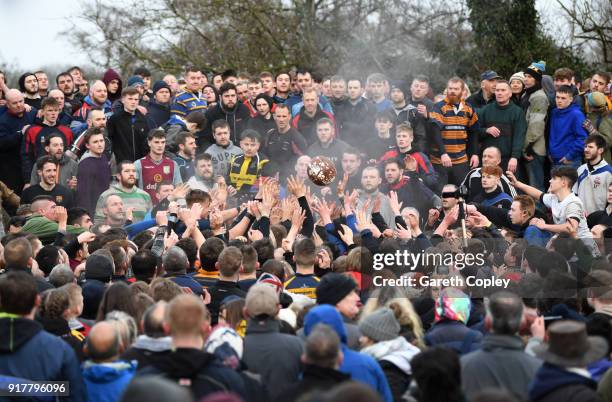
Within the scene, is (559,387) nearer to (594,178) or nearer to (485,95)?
(594,178)

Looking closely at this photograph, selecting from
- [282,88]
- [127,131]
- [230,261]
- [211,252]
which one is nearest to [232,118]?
[282,88]

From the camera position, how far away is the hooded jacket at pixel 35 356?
Result: 6.70 meters

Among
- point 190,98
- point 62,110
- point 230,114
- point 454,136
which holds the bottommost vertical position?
point 454,136

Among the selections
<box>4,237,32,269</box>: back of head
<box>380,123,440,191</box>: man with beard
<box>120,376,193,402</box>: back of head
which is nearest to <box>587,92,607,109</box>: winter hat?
<box>380,123,440,191</box>: man with beard

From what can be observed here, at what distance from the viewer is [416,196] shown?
1377 cm

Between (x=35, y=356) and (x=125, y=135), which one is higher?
(x=125, y=135)

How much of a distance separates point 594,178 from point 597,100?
1.97 m

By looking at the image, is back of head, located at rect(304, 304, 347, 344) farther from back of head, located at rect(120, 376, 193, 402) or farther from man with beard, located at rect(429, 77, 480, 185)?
man with beard, located at rect(429, 77, 480, 185)

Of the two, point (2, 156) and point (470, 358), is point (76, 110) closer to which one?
point (2, 156)

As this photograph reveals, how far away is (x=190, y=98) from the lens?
16.6m

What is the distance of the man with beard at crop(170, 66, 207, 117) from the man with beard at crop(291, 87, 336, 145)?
1.88m

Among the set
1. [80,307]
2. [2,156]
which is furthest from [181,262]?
[2,156]

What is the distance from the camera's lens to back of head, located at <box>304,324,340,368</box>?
239 inches

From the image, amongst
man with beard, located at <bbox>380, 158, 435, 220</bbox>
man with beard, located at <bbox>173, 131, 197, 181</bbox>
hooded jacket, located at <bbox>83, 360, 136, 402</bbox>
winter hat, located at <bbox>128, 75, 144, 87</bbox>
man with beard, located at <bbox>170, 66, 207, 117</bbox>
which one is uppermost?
winter hat, located at <bbox>128, 75, 144, 87</bbox>
